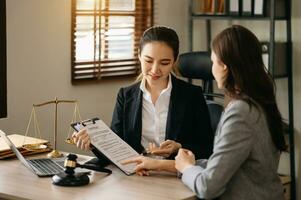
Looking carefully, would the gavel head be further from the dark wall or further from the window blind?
the window blind

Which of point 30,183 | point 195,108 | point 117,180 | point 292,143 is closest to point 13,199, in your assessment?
point 30,183

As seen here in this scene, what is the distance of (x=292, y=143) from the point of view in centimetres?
420

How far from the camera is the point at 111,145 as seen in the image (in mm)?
2619

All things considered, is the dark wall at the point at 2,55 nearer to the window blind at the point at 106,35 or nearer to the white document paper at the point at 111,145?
the white document paper at the point at 111,145

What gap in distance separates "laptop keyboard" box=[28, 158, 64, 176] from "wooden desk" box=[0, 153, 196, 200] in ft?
0.14

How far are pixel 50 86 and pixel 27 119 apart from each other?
0.82ft

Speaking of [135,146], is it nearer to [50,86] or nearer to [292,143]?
[50,86]

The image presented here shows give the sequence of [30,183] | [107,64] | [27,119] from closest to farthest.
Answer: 1. [30,183]
2. [27,119]
3. [107,64]

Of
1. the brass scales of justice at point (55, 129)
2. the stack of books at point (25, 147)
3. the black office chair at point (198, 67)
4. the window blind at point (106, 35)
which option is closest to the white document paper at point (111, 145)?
the brass scales of justice at point (55, 129)

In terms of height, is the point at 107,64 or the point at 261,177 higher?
the point at 107,64

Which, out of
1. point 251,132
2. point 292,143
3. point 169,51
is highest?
point 169,51

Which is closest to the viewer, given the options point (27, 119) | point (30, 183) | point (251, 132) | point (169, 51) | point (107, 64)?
point (251, 132)

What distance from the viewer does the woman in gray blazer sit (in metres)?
2.11

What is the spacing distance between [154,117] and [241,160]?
2.61 ft
